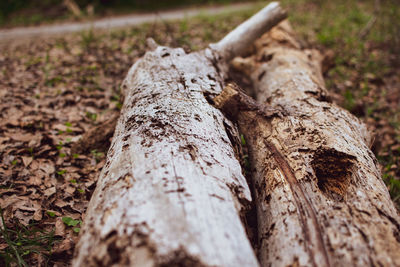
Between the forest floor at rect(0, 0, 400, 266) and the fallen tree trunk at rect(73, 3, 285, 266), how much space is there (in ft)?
2.65

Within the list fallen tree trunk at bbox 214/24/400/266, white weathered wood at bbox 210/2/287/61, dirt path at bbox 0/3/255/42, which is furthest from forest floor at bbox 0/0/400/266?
dirt path at bbox 0/3/255/42

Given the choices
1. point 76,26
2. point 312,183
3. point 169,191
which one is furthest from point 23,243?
point 76,26

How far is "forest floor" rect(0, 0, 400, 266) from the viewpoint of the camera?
1.97 metres

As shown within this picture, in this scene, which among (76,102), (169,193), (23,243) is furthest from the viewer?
(76,102)

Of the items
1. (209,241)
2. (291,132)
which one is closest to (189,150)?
(209,241)

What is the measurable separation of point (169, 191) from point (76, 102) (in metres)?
2.98

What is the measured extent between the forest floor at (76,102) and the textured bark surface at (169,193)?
82 cm

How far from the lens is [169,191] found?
4.22 feet

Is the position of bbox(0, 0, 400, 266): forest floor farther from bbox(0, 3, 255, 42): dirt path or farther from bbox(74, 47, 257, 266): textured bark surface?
bbox(0, 3, 255, 42): dirt path

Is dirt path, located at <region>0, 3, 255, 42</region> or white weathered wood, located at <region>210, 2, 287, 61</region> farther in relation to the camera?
dirt path, located at <region>0, 3, 255, 42</region>

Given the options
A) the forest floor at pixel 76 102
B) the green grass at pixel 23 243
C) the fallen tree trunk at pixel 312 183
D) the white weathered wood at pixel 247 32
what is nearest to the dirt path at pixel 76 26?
the forest floor at pixel 76 102

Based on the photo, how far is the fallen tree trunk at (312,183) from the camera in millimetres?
1271

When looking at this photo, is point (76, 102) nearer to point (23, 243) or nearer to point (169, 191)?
point (23, 243)

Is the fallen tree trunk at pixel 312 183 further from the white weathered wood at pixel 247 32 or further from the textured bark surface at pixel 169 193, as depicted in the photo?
the white weathered wood at pixel 247 32
